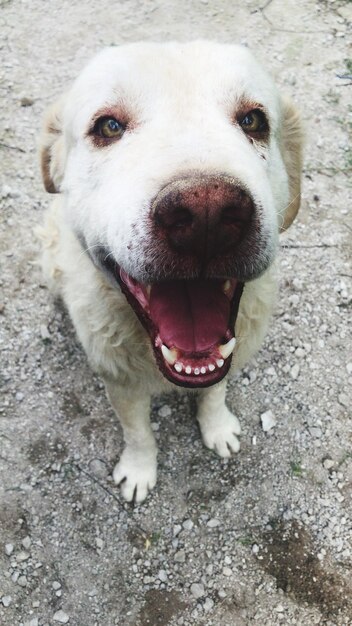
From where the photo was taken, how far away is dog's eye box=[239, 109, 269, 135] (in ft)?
7.72

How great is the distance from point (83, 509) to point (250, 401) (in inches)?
50.6

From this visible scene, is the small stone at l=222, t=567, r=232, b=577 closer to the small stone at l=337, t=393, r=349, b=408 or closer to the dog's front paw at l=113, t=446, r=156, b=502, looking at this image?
the dog's front paw at l=113, t=446, r=156, b=502

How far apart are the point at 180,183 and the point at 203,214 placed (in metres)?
0.13

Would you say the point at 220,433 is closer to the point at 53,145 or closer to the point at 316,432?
the point at 316,432

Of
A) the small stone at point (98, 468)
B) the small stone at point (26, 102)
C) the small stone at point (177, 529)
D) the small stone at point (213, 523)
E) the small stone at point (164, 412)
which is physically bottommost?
the small stone at point (177, 529)

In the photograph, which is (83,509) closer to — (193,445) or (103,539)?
(103,539)

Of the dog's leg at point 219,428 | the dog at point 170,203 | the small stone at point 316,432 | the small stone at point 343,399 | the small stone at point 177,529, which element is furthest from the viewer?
the small stone at point 343,399

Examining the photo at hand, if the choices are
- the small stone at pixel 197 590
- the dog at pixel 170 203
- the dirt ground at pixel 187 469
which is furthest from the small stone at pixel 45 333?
the small stone at pixel 197 590

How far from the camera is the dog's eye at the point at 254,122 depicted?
2354mm

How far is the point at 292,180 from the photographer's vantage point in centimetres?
286

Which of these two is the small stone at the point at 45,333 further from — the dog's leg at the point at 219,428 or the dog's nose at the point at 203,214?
the dog's nose at the point at 203,214

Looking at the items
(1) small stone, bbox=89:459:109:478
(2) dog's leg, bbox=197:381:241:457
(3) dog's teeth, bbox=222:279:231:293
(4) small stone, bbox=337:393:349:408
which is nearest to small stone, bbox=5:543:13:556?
(1) small stone, bbox=89:459:109:478

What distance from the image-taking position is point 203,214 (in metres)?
1.69

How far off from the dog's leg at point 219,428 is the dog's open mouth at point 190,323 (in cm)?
139
